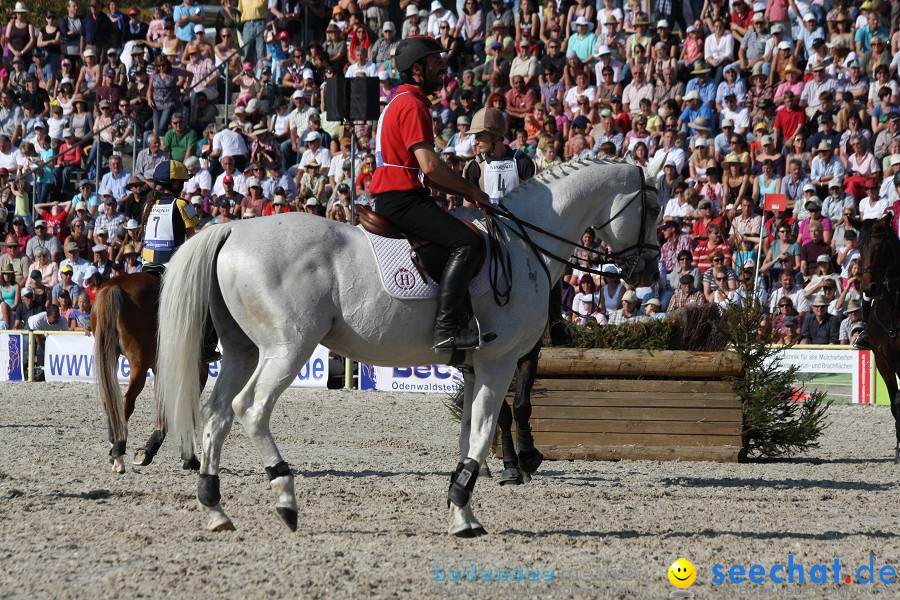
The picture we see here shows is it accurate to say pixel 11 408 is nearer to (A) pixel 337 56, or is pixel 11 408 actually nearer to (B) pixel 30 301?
(B) pixel 30 301

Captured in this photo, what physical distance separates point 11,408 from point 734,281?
32.3 ft

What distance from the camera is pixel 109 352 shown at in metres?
10.7

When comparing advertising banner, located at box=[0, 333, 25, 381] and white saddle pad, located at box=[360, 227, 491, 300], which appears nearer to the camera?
white saddle pad, located at box=[360, 227, 491, 300]

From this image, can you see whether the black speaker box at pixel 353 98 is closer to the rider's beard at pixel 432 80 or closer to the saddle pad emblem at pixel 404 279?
the rider's beard at pixel 432 80

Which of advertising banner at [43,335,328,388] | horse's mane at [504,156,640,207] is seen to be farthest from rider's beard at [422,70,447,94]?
advertising banner at [43,335,328,388]

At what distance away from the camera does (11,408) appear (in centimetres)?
1686

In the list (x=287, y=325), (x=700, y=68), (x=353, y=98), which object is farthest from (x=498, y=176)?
(x=700, y=68)

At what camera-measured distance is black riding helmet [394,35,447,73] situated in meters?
8.01

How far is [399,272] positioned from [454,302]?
1.25ft

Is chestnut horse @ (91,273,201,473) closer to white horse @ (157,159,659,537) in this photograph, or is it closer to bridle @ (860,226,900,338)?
white horse @ (157,159,659,537)

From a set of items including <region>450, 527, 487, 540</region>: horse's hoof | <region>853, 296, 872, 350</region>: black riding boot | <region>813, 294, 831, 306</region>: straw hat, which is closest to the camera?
<region>450, 527, 487, 540</region>: horse's hoof

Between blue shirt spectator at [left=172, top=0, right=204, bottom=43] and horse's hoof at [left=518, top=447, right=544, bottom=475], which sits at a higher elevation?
blue shirt spectator at [left=172, top=0, right=204, bottom=43]

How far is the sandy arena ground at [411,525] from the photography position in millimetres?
6375

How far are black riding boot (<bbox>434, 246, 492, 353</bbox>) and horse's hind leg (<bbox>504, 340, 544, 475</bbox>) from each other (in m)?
2.24
